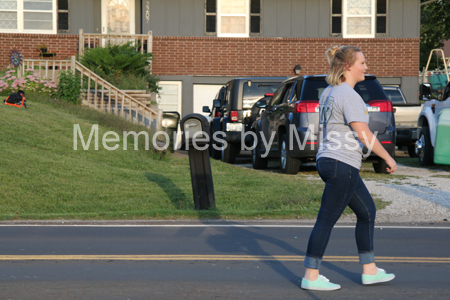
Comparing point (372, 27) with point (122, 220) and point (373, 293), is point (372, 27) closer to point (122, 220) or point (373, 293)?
point (122, 220)

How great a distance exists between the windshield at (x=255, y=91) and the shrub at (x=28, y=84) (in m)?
6.79

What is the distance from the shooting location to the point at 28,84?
62.1 ft

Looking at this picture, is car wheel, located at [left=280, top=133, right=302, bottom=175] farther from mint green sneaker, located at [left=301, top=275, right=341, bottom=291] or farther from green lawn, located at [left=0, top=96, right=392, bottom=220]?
mint green sneaker, located at [left=301, top=275, right=341, bottom=291]

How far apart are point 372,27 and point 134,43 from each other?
9548 mm

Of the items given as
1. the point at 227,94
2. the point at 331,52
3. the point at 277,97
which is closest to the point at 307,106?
the point at 277,97

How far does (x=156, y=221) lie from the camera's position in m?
8.48

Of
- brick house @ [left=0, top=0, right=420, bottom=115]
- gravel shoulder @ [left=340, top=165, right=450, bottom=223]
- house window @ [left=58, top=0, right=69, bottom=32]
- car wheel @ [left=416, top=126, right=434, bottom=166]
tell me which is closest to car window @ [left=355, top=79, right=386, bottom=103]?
gravel shoulder @ [left=340, top=165, right=450, bottom=223]

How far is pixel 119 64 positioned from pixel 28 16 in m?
5.50

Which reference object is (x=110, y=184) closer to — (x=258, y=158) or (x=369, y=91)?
(x=258, y=158)

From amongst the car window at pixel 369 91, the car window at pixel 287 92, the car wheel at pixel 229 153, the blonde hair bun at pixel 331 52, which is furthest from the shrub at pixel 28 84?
the blonde hair bun at pixel 331 52

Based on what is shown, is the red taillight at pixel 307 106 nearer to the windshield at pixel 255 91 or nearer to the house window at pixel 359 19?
the windshield at pixel 255 91

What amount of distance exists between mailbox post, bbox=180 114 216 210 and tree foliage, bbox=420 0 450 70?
32004 mm

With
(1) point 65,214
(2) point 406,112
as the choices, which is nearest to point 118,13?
(2) point 406,112

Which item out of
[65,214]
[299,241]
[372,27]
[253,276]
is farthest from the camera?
[372,27]
